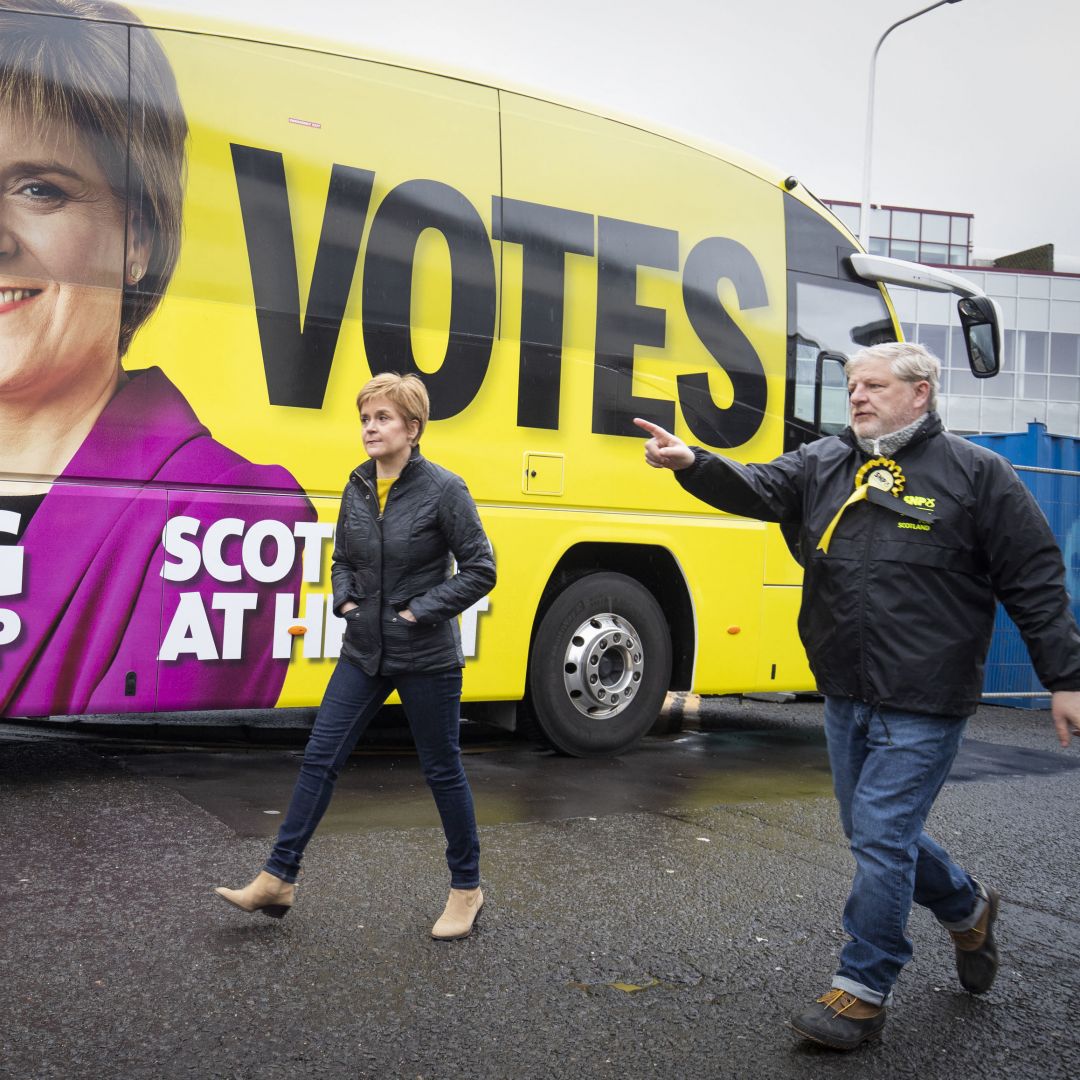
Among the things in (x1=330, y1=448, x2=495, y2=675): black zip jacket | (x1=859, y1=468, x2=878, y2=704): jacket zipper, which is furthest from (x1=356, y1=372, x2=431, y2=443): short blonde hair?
(x1=859, y1=468, x2=878, y2=704): jacket zipper

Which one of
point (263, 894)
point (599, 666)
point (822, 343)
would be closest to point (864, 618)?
point (263, 894)

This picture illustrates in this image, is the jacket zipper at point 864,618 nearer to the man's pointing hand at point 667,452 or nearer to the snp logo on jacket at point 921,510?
the snp logo on jacket at point 921,510

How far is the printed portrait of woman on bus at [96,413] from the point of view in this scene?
17.9ft

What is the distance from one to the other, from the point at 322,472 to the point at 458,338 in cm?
107

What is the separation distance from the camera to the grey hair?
11.8ft

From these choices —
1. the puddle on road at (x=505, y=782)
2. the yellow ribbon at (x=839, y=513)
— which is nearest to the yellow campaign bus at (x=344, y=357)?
the puddle on road at (x=505, y=782)

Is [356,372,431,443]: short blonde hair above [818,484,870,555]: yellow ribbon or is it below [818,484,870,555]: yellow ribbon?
above

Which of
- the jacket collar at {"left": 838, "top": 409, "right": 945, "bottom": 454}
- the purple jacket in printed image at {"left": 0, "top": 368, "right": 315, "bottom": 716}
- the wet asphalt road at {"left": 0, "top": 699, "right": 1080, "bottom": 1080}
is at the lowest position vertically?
the wet asphalt road at {"left": 0, "top": 699, "right": 1080, "bottom": 1080}

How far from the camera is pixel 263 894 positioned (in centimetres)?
395

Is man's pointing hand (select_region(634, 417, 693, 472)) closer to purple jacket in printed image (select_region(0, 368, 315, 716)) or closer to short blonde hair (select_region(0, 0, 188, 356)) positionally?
purple jacket in printed image (select_region(0, 368, 315, 716))

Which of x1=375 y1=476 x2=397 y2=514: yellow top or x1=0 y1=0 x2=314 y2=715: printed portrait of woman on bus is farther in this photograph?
x1=0 y1=0 x2=314 y2=715: printed portrait of woman on bus

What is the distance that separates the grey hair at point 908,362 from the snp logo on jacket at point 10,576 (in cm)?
365

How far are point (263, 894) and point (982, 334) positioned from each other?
246 inches

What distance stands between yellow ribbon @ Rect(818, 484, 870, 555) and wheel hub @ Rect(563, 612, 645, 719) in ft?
12.1
